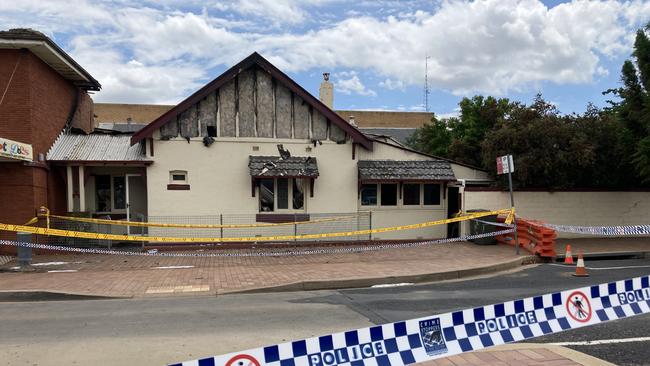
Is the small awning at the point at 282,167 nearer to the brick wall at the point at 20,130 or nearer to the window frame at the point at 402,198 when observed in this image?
the window frame at the point at 402,198

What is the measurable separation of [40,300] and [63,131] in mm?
9369

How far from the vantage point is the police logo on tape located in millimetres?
3611

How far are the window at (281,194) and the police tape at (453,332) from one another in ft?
39.2

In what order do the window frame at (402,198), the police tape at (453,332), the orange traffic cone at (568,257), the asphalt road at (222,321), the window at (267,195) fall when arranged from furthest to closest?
the window frame at (402,198) < the window at (267,195) < the orange traffic cone at (568,257) < the asphalt road at (222,321) < the police tape at (453,332)

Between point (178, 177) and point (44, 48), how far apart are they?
5.17 m

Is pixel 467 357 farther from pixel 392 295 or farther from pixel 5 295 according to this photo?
pixel 5 295

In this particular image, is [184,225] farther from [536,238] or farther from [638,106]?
[638,106]

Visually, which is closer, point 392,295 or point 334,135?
point 392,295

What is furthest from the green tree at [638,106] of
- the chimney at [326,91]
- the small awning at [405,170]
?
the chimney at [326,91]

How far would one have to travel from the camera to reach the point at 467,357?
16.1 ft

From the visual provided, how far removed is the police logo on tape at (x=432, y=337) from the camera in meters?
3.61

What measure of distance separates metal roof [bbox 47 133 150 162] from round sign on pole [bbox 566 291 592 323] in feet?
43.4

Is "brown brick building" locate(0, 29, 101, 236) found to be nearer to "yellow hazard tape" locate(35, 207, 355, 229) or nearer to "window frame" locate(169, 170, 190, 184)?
"yellow hazard tape" locate(35, 207, 355, 229)

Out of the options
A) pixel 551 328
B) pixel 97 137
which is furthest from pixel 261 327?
pixel 97 137
